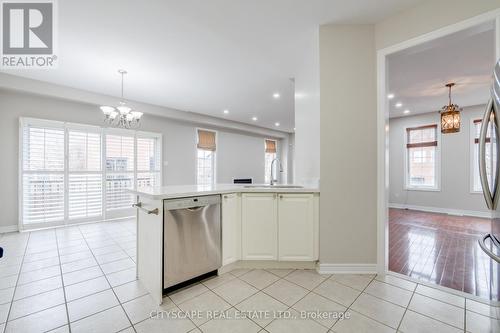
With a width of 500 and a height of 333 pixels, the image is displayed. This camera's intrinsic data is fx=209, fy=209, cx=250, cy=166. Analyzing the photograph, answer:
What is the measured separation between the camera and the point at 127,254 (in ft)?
9.51

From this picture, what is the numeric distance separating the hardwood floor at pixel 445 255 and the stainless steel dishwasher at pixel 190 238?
6.88 ft

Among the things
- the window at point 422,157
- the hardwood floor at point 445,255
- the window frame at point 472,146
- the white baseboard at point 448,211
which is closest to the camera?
the hardwood floor at point 445,255

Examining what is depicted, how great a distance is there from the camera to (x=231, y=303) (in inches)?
71.0

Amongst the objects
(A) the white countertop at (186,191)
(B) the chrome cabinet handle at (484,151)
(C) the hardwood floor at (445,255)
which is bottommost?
(C) the hardwood floor at (445,255)

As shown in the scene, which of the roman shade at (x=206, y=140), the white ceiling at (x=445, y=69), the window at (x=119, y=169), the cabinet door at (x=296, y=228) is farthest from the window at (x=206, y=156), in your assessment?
the white ceiling at (x=445, y=69)

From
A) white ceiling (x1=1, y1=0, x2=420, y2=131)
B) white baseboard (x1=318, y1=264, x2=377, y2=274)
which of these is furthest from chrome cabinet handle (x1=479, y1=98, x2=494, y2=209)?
white ceiling (x1=1, y1=0, x2=420, y2=131)

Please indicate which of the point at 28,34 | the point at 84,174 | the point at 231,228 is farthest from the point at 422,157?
the point at 84,174

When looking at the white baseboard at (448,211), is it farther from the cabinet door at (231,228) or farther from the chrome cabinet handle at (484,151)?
the cabinet door at (231,228)

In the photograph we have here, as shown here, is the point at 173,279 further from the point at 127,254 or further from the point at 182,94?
the point at 182,94

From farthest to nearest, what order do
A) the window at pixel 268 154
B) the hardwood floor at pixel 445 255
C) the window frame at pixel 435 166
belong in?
the window at pixel 268 154 → the window frame at pixel 435 166 → the hardwood floor at pixel 445 255

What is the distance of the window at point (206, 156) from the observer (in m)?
6.66

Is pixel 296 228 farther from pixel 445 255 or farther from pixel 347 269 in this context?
pixel 445 255

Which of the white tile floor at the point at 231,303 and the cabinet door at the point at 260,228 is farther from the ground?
the cabinet door at the point at 260,228

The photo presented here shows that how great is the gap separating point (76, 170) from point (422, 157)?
8.86 metres
